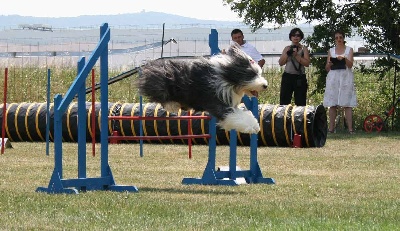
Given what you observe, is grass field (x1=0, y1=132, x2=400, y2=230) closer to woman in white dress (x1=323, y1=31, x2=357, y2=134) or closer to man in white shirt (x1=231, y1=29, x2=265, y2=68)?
man in white shirt (x1=231, y1=29, x2=265, y2=68)

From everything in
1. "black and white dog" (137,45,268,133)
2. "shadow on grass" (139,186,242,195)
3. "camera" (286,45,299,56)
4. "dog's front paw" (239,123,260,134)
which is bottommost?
"shadow on grass" (139,186,242,195)

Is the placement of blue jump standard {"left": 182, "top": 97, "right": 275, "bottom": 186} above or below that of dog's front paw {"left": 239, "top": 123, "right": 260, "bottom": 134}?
below

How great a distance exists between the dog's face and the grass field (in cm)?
87

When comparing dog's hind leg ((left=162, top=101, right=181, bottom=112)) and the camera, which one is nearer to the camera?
dog's hind leg ((left=162, top=101, right=181, bottom=112))

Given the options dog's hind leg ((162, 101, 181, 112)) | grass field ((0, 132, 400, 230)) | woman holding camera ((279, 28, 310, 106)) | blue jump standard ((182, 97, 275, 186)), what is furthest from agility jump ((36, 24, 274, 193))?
woman holding camera ((279, 28, 310, 106))

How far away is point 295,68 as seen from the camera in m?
15.8

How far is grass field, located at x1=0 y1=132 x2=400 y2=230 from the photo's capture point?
6.84 meters

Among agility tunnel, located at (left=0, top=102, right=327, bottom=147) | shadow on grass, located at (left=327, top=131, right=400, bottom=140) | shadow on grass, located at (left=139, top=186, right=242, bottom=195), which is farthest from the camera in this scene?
shadow on grass, located at (left=327, top=131, right=400, bottom=140)

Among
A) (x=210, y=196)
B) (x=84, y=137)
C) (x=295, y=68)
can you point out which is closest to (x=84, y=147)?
(x=84, y=137)

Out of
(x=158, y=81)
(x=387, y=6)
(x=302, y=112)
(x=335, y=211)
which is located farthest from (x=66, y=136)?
(x=335, y=211)

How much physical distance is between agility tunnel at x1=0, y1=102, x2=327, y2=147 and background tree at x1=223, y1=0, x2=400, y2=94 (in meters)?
3.26

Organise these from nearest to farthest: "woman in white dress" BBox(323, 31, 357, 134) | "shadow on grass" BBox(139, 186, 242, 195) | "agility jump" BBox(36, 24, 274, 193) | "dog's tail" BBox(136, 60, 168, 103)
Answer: "agility jump" BBox(36, 24, 274, 193) < "shadow on grass" BBox(139, 186, 242, 195) < "dog's tail" BBox(136, 60, 168, 103) < "woman in white dress" BBox(323, 31, 357, 134)

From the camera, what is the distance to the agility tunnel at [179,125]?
14.5 metres

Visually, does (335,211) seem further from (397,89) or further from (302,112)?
(397,89)
